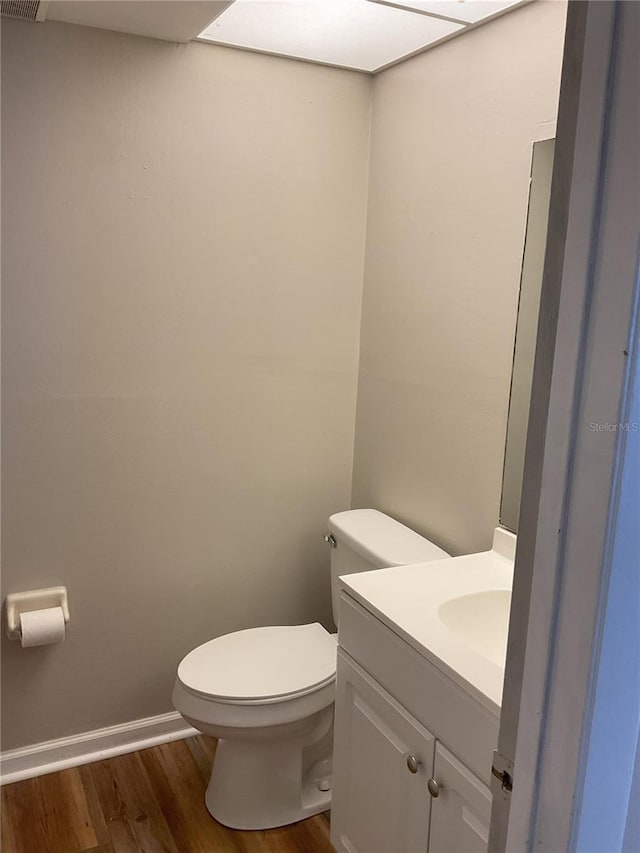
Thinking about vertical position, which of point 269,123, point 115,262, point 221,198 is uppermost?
point 269,123

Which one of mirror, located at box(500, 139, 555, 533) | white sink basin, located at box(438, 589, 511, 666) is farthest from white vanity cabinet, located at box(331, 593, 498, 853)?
mirror, located at box(500, 139, 555, 533)

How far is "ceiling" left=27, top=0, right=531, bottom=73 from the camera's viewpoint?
1.74 m

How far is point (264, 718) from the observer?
74.8 inches

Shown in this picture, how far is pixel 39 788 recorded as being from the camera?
2.16 m

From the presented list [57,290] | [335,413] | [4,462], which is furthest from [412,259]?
[4,462]

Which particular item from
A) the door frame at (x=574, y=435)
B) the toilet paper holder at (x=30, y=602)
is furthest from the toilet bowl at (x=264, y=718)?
the door frame at (x=574, y=435)

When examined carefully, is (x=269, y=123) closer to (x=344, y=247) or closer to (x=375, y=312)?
(x=344, y=247)

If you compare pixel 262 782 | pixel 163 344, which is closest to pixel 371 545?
pixel 262 782

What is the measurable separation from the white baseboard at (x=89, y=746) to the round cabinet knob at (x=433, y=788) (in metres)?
1.22

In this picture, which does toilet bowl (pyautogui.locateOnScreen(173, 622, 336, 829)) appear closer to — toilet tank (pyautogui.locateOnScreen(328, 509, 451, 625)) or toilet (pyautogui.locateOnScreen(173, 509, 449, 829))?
toilet (pyautogui.locateOnScreen(173, 509, 449, 829))

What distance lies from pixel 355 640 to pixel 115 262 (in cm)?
123

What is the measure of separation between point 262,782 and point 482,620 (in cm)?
85

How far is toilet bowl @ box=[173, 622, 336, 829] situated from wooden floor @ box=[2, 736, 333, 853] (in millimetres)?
52

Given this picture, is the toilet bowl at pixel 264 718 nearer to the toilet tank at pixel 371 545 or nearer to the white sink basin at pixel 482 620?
the toilet tank at pixel 371 545
